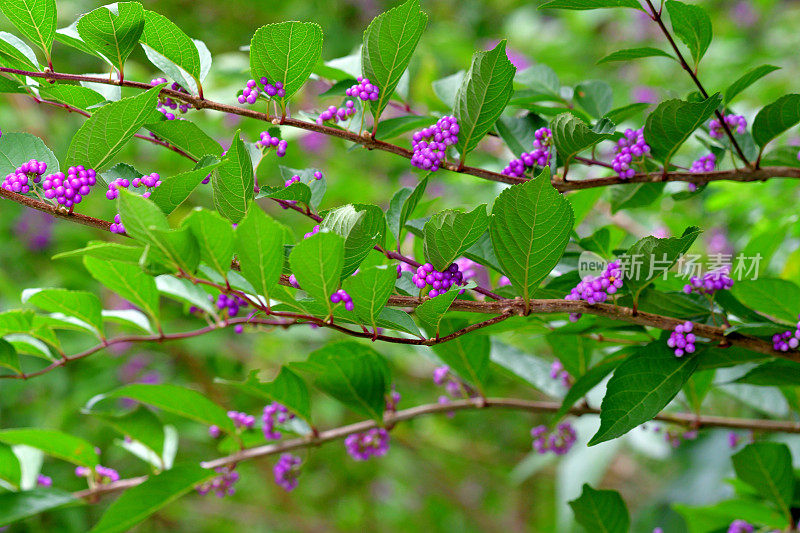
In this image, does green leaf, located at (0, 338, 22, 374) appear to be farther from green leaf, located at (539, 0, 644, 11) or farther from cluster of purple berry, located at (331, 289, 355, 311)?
green leaf, located at (539, 0, 644, 11)

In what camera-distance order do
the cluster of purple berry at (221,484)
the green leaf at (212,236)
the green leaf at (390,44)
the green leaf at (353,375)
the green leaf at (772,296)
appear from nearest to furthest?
the green leaf at (212,236), the green leaf at (390,44), the green leaf at (772,296), the green leaf at (353,375), the cluster of purple berry at (221,484)

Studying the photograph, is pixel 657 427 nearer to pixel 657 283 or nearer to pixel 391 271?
pixel 657 283

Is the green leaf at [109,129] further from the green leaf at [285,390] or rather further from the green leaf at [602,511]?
the green leaf at [602,511]

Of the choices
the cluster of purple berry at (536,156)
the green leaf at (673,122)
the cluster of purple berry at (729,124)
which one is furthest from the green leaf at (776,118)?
the cluster of purple berry at (536,156)

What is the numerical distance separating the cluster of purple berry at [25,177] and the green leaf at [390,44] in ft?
0.98

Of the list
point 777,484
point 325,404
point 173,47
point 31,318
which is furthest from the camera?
point 325,404

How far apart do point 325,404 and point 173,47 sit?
1.81 m

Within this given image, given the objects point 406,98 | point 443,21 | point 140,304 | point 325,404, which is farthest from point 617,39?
point 140,304

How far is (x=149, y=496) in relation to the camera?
0.89 meters

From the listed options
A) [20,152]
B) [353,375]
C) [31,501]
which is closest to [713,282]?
[353,375]

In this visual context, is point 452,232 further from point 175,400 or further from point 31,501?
point 31,501

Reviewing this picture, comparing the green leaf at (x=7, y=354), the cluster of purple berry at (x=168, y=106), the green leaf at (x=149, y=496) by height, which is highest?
the cluster of purple berry at (x=168, y=106)

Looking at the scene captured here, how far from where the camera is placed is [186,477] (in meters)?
0.92

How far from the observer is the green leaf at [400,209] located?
0.67 meters
